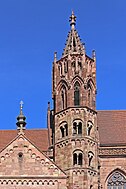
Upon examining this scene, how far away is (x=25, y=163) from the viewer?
4144cm

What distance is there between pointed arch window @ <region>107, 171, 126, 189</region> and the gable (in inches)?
220

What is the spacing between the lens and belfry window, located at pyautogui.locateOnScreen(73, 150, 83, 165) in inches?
1654

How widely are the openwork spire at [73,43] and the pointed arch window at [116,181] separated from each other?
10306 mm

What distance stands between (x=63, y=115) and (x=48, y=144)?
4591 mm

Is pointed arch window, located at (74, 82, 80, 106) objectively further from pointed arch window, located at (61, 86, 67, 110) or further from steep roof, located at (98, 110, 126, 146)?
steep roof, located at (98, 110, 126, 146)

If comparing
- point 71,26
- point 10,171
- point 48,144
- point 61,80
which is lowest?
point 10,171

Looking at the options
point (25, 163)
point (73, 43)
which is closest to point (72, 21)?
point (73, 43)

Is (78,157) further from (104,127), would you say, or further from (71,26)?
(71,26)

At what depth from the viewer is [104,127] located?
4734 centimetres

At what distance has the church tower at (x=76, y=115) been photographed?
137 ft

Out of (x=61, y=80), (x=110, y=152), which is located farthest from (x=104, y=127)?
(x=61, y=80)

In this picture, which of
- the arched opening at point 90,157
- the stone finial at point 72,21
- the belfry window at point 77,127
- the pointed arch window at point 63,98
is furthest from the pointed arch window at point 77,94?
the stone finial at point 72,21

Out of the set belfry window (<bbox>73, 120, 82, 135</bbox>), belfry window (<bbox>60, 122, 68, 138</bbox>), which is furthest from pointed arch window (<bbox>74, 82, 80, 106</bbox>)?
belfry window (<bbox>60, 122, 68, 138</bbox>)

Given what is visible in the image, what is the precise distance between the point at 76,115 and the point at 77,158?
3361 millimetres
